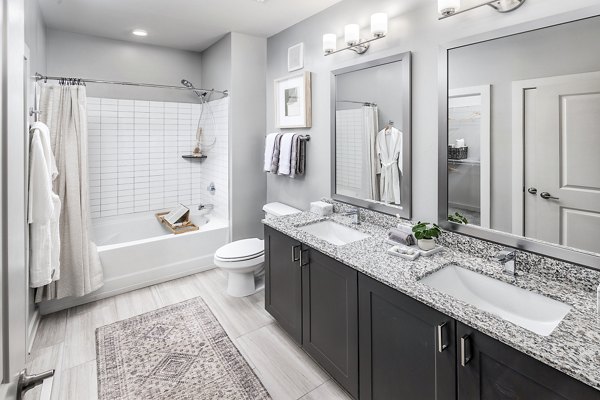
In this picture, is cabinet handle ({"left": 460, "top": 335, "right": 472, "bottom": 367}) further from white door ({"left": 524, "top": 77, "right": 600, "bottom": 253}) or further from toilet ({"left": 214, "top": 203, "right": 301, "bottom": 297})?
toilet ({"left": 214, "top": 203, "right": 301, "bottom": 297})

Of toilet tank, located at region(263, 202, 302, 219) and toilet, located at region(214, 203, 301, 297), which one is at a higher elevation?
toilet tank, located at region(263, 202, 302, 219)

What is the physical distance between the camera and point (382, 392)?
154cm

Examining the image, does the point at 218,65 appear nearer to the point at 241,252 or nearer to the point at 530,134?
the point at 241,252

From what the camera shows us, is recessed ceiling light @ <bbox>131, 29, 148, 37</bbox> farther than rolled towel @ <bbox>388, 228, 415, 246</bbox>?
Yes

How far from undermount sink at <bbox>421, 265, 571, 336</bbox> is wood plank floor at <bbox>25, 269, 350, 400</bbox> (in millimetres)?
892

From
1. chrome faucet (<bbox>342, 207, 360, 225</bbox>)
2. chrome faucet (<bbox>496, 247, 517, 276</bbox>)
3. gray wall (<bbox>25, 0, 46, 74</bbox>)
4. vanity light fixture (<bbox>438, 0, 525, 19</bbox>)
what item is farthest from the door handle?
gray wall (<bbox>25, 0, 46, 74</bbox>)

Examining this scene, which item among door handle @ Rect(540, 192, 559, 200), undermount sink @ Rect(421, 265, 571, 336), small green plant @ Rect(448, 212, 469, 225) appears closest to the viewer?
undermount sink @ Rect(421, 265, 571, 336)

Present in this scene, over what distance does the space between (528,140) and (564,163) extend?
17cm

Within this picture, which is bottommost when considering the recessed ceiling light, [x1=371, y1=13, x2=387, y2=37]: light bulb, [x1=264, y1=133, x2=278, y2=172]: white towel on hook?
[x1=264, y1=133, x2=278, y2=172]: white towel on hook

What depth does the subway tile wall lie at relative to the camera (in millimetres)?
2430

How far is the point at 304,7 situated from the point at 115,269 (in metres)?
2.84

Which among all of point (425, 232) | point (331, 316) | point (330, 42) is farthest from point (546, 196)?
point (330, 42)

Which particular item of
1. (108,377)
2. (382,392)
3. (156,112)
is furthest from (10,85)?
(156,112)

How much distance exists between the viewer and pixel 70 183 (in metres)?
2.67
